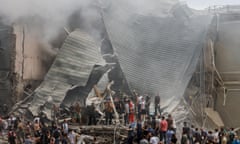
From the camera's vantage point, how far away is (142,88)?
2323cm

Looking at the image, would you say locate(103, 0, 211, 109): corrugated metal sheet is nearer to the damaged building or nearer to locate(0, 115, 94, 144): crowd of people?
the damaged building

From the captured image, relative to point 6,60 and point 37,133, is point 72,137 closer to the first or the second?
point 37,133

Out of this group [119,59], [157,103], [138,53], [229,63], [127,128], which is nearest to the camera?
[127,128]

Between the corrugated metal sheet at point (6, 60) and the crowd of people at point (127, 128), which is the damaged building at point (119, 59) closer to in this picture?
the corrugated metal sheet at point (6, 60)

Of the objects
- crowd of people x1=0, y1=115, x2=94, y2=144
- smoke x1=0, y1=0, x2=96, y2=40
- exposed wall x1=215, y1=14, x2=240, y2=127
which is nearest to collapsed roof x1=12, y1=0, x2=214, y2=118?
smoke x1=0, y1=0, x2=96, y2=40

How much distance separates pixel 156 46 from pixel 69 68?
3897 millimetres

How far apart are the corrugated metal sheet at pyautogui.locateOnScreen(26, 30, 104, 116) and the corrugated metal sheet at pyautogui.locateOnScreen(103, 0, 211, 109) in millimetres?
1097

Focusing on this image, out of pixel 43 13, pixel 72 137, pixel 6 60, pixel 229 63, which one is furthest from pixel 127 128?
pixel 229 63

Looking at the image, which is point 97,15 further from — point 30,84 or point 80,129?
point 80,129

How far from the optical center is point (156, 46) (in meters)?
24.0

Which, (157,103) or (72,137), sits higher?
(157,103)

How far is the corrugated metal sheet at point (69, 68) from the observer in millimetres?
22797

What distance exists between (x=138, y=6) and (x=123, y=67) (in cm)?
306

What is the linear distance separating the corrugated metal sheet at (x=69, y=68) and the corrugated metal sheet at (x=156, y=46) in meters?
1.10
